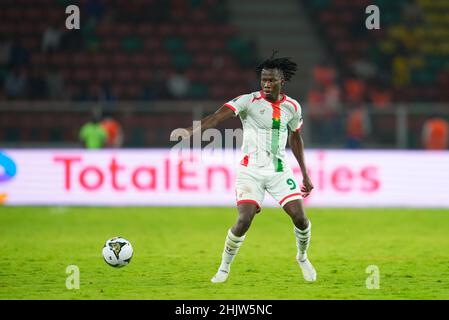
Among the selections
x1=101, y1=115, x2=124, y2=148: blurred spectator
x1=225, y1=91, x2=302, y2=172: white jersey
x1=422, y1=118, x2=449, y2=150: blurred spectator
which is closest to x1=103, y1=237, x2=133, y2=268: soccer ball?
x1=225, y1=91, x2=302, y2=172: white jersey

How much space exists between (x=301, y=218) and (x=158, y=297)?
1754 mm

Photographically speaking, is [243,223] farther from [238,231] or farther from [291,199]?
[291,199]

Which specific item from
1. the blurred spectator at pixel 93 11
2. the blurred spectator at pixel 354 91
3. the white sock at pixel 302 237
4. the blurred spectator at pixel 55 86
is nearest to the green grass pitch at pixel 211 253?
the white sock at pixel 302 237

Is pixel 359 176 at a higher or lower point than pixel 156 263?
higher

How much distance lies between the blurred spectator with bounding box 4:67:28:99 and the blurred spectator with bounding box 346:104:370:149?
327 inches

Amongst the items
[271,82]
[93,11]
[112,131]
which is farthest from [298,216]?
[93,11]

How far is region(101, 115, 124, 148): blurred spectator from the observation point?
69.6 feet

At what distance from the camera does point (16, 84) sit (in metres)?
24.1

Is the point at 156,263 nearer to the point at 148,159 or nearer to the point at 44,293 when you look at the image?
the point at 44,293

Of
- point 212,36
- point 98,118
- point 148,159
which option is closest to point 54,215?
point 148,159

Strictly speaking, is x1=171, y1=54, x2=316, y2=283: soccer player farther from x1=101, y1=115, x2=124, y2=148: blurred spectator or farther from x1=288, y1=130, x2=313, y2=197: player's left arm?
x1=101, y1=115, x2=124, y2=148: blurred spectator

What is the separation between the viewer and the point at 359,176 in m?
18.7

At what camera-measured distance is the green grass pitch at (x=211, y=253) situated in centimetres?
934

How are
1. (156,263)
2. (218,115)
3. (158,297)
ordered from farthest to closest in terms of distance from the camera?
(156,263), (218,115), (158,297)
